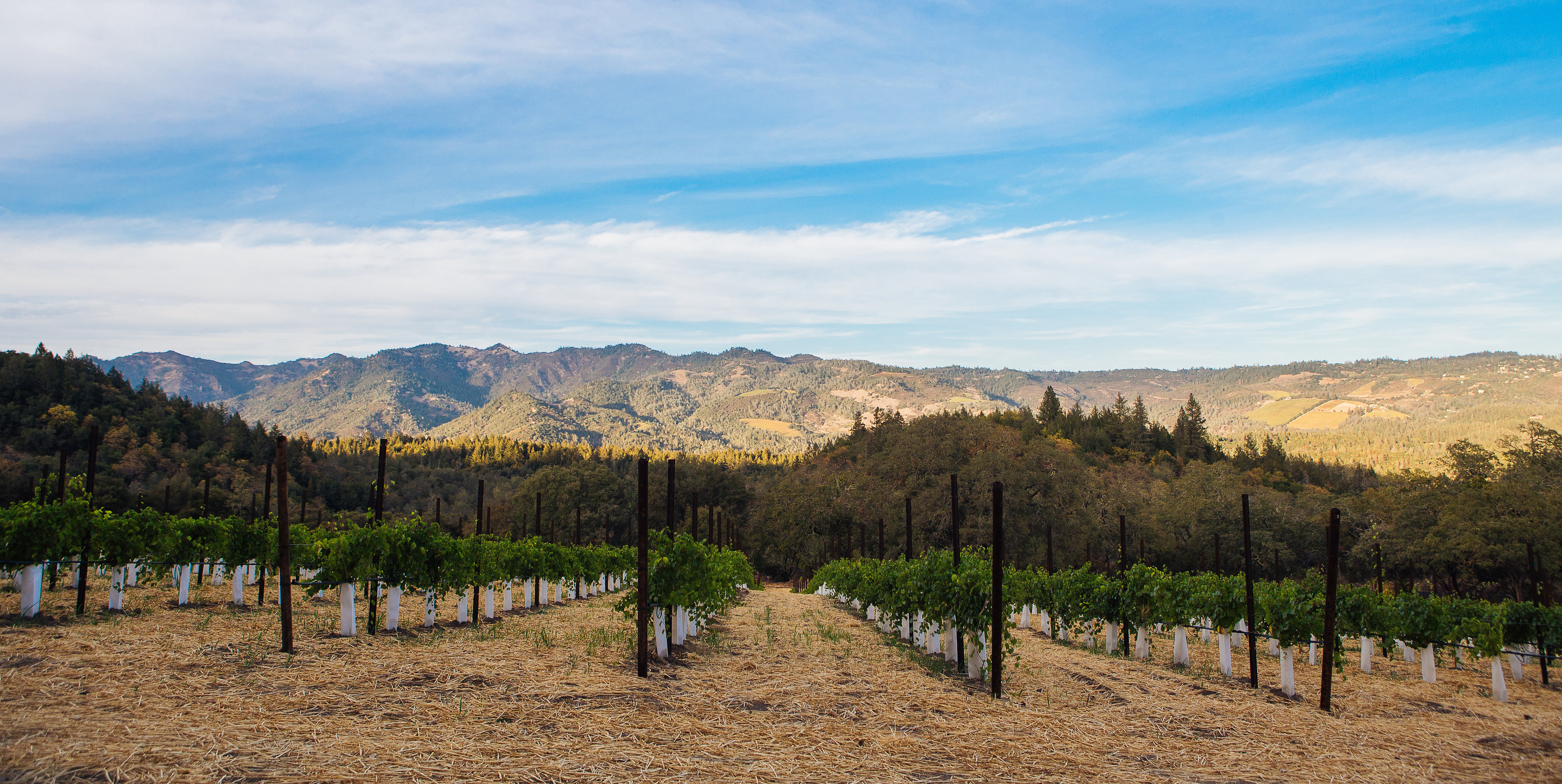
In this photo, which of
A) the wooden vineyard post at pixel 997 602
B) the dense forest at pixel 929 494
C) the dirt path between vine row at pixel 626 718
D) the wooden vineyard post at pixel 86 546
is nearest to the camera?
the dirt path between vine row at pixel 626 718

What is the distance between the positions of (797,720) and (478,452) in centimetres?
14978

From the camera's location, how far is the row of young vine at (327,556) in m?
11.1

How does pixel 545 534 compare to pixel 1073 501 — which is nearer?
pixel 1073 501

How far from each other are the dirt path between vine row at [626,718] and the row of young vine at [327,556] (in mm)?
788

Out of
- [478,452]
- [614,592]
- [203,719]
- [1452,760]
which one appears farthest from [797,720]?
[478,452]

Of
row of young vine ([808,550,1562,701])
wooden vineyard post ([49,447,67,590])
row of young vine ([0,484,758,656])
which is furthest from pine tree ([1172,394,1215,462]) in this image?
wooden vineyard post ([49,447,67,590])

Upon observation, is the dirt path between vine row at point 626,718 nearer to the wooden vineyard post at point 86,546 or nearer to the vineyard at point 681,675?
the vineyard at point 681,675

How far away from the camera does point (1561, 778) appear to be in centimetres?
809

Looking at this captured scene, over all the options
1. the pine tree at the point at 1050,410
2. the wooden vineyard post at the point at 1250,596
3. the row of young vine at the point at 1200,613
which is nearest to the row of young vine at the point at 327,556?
the row of young vine at the point at 1200,613

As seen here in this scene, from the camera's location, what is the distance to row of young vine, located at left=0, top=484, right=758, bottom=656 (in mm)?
11094

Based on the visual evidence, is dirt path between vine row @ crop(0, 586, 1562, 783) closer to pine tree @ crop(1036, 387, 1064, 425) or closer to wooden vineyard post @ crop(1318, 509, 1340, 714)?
wooden vineyard post @ crop(1318, 509, 1340, 714)

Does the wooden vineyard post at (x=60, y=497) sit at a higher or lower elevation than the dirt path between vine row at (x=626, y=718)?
higher

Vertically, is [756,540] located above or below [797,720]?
below

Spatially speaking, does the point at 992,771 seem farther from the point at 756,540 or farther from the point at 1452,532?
the point at 756,540
